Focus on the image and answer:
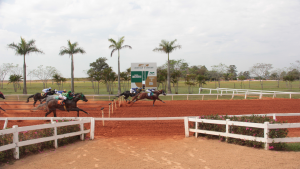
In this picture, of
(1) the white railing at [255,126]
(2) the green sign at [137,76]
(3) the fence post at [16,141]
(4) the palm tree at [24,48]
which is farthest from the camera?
(4) the palm tree at [24,48]

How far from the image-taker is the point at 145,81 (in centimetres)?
2181

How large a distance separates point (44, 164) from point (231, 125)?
5189 millimetres

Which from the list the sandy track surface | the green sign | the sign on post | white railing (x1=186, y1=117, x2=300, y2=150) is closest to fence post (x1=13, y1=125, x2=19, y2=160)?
the sandy track surface

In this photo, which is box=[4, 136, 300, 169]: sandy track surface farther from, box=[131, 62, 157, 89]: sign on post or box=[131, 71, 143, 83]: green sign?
box=[131, 71, 143, 83]: green sign

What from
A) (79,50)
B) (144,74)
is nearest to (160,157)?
(144,74)

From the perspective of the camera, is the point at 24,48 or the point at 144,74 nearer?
the point at 144,74

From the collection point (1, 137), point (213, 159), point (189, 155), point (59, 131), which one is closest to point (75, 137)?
point (59, 131)

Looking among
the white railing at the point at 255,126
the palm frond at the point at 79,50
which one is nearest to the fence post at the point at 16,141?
the white railing at the point at 255,126

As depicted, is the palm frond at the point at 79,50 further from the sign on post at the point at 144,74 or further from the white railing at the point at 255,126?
the white railing at the point at 255,126

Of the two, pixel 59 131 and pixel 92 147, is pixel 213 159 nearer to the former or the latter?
pixel 92 147

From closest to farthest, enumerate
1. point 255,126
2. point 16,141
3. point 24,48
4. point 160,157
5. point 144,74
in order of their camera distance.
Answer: point 16,141
point 160,157
point 255,126
point 144,74
point 24,48


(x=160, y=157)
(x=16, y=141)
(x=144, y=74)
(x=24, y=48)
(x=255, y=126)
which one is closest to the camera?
(x=16, y=141)

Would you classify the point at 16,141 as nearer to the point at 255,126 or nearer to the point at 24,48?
the point at 255,126

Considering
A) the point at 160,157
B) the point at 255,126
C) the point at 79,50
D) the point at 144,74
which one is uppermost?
the point at 79,50
